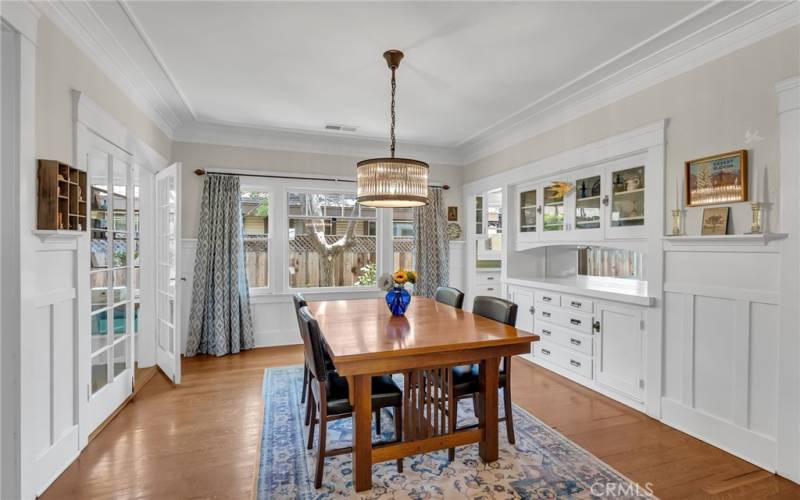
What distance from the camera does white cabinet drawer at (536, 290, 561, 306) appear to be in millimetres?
3831

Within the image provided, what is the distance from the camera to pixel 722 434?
243cm

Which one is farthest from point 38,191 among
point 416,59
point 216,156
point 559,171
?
point 559,171

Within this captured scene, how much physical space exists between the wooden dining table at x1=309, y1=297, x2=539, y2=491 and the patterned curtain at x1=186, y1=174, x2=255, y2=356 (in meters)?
2.38

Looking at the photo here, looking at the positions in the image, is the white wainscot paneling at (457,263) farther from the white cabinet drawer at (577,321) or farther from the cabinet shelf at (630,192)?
the cabinet shelf at (630,192)

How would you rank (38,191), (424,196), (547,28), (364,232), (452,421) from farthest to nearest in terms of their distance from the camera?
(364,232), (424,196), (547,28), (452,421), (38,191)

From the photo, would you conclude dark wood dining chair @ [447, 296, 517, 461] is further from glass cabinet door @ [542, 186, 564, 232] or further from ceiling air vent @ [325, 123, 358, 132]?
ceiling air vent @ [325, 123, 358, 132]

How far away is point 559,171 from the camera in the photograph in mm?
3830

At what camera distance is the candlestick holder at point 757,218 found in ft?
7.30

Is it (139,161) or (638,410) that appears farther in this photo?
(139,161)

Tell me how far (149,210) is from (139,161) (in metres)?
0.51

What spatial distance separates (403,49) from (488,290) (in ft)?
12.5

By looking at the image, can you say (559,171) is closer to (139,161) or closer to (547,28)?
(547,28)

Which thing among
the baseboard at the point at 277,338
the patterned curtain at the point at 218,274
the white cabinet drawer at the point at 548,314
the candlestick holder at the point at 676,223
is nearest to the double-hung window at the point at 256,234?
the patterned curtain at the point at 218,274

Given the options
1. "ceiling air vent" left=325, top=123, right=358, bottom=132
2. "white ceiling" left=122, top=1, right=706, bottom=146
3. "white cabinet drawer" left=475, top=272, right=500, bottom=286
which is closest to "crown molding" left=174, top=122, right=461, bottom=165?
"ceiling air vent" left=325, top=123, right=358, bottom=132
